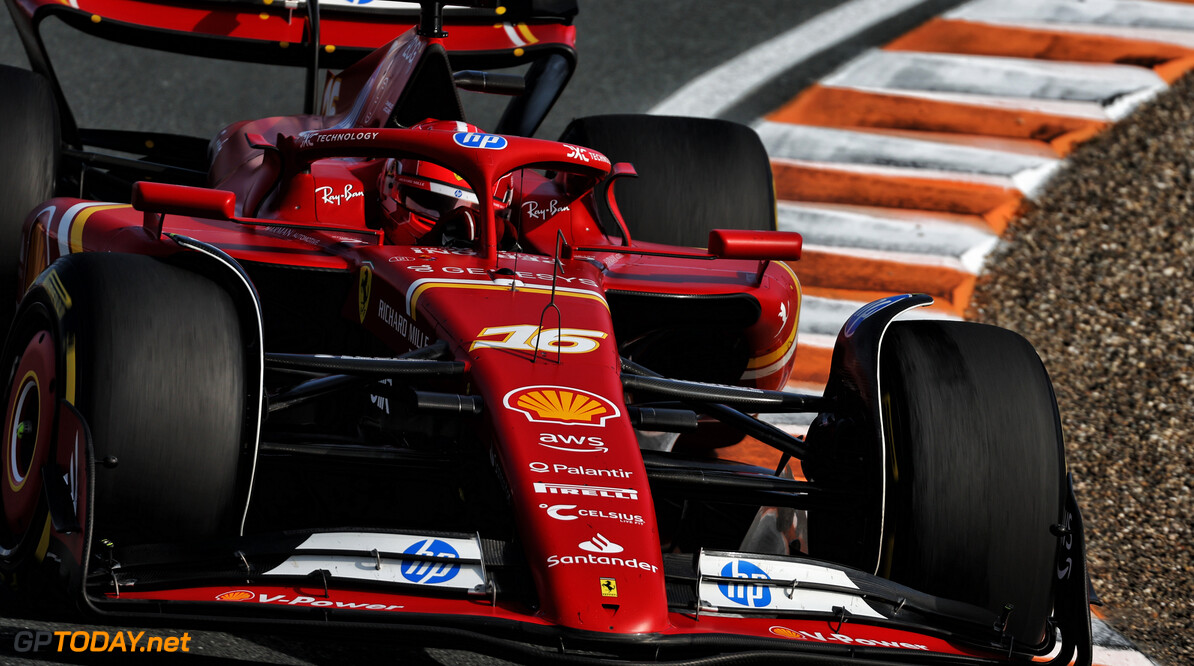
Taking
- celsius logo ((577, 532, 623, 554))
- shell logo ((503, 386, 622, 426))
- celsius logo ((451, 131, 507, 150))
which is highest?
celsius logo ((451, 131, 507, 150))

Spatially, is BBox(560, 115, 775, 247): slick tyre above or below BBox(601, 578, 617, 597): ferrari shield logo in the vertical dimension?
above

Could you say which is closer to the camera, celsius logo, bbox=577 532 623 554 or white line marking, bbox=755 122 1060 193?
celsius logo, bbox=577 532 623 554

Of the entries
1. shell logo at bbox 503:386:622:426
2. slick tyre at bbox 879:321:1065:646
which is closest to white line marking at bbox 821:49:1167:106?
slick tyre at bbox 879:321:1065:646

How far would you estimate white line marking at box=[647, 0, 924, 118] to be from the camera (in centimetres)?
736

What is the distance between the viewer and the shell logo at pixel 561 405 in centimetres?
313

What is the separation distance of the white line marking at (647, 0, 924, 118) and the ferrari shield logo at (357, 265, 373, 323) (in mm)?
3551

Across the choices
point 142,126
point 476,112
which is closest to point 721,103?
point 476,112

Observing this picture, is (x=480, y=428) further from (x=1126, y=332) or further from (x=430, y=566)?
(x=1126, y=332)

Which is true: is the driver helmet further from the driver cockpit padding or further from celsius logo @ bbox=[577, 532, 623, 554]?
celsius logo @ bbox=[577, 532, 623, 554]

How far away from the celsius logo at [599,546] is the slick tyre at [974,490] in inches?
27.7

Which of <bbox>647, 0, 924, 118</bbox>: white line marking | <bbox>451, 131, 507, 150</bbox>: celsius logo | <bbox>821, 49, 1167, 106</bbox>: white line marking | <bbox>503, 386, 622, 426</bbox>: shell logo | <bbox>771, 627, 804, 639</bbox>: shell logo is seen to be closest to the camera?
<bbox>771, 627, 804, 639</bbox>: shell logo

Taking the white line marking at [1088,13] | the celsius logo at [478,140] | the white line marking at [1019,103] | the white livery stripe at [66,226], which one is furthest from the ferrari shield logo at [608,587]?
the white line marking at [1088,13]

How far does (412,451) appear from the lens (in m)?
3.24

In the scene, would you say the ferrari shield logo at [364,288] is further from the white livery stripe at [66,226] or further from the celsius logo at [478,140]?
the white livery stripe at [66,226]
